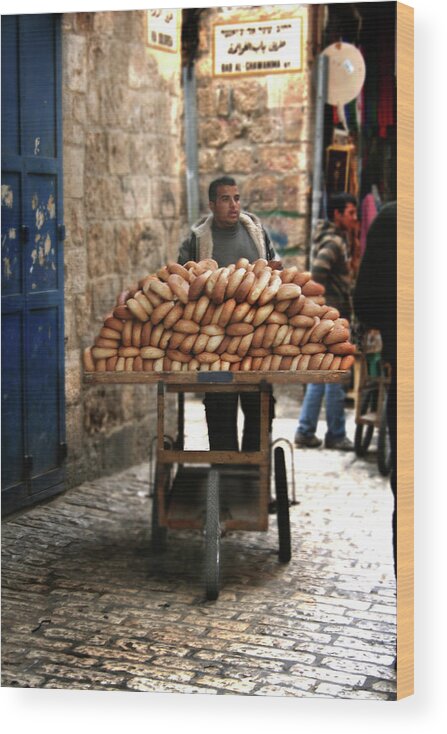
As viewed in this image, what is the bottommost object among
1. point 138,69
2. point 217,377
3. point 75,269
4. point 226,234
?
point 217,377

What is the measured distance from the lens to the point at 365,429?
575cm

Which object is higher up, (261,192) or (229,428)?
(261,192)

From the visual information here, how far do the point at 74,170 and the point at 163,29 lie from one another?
603mm

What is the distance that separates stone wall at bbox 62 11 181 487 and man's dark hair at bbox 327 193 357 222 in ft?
1.80

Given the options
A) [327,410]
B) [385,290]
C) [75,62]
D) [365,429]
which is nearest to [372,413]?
[365,429]

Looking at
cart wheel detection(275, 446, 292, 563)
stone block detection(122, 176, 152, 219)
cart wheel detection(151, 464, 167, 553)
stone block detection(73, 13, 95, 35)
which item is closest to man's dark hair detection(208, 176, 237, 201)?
stone block detection(122, 176, 152, 219)

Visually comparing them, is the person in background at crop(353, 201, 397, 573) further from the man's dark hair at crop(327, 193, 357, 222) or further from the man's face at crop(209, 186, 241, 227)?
the man's face at crop(209, 186, 241, 227)

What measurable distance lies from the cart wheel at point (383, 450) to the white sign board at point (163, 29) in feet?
4.97

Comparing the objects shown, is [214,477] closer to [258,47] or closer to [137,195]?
[137,195]

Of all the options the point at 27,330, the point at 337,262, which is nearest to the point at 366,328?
the point at 337,262

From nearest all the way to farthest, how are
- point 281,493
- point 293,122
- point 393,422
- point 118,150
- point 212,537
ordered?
point 393,422, point 293,122, point 118,150, point 212,537, point 281,493

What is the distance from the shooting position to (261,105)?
216 inches

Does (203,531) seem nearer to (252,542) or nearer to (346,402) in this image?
(252,542)

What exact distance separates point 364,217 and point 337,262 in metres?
0.19
